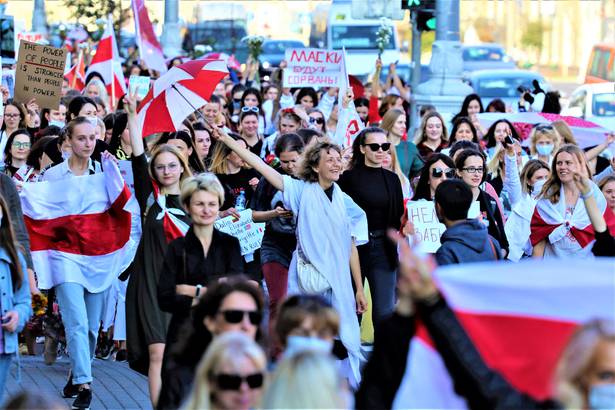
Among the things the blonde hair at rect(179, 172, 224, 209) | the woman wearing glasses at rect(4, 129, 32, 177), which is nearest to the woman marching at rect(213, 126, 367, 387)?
the blonde hair at rect(179, 172, 224, 209)

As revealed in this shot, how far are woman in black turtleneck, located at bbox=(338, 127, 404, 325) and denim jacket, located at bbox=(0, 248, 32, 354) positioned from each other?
3.23m

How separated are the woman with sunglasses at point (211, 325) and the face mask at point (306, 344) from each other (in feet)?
1.93

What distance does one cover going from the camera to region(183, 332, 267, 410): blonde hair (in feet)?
15.8

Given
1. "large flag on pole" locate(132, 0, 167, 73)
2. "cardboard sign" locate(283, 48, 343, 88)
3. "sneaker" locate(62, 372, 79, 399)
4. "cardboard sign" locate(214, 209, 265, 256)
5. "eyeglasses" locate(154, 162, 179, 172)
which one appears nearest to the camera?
"eyeglasses" locate(154, 162, 179, 172)

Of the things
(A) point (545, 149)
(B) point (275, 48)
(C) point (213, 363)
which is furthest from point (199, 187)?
(B) point (275, 48)

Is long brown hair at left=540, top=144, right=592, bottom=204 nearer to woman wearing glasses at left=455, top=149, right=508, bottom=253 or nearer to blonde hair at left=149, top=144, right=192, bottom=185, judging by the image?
woman wearing glasses at left=455, top=149, right=508, bottom=253

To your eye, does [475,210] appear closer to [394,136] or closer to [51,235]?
[51,235]

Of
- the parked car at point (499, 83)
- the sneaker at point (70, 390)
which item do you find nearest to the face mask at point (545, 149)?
the sneaker at point (70, 390)

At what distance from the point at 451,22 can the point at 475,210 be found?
46.3ft

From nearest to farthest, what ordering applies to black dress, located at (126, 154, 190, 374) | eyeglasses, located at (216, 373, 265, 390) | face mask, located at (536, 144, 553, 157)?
1. eyeglasses, located at (216, 373, 265, 390)
2. black dress, located at (126, 154, 190, 374)
3. face mask, located at (536, 144, 553, 157)

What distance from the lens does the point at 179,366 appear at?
6.23 m

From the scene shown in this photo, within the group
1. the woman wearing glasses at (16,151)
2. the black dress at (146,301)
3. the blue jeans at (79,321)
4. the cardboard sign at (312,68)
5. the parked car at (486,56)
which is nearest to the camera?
the black dress at (146,301)

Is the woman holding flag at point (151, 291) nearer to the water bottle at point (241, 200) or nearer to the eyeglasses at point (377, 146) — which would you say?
the eyeglasses at point (377, 146)

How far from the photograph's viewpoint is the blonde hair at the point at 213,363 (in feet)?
15.8
